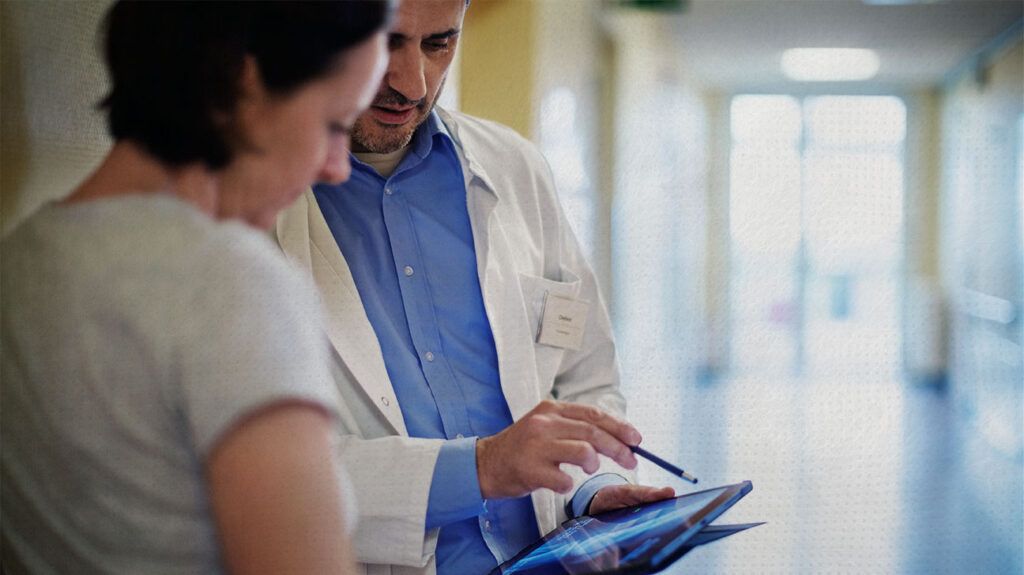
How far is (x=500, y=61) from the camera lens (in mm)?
1607

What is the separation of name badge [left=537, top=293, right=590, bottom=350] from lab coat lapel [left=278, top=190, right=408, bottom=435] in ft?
0.89

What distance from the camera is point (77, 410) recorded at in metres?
0.60

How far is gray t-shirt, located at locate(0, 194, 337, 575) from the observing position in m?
0.56

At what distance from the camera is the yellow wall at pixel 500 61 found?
61.1 inches

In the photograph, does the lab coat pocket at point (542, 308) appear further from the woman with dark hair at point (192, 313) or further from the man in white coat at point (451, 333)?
the woman with dark hair at point (192, 313)

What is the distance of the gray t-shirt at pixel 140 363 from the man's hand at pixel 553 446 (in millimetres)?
444

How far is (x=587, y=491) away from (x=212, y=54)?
33.8 inches

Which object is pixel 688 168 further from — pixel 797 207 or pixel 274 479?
pixel 274 479

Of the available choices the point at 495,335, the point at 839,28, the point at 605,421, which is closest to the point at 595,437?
the point at 605,421

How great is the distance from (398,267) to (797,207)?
1.87 feet

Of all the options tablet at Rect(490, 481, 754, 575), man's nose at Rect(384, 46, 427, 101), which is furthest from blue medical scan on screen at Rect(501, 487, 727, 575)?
man's nose at Rect(384, 46, 427, 101)

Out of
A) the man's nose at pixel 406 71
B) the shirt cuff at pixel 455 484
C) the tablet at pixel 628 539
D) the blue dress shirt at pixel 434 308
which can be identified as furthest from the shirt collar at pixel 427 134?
the tablet at pixel 628 539

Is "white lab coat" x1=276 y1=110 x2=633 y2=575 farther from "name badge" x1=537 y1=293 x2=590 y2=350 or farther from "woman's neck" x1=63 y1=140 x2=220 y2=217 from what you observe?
"woman's neck" x1=63 y1=140 x2=220 y2=217

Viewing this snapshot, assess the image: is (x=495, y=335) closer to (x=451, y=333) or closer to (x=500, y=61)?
(x=451, y=333)
